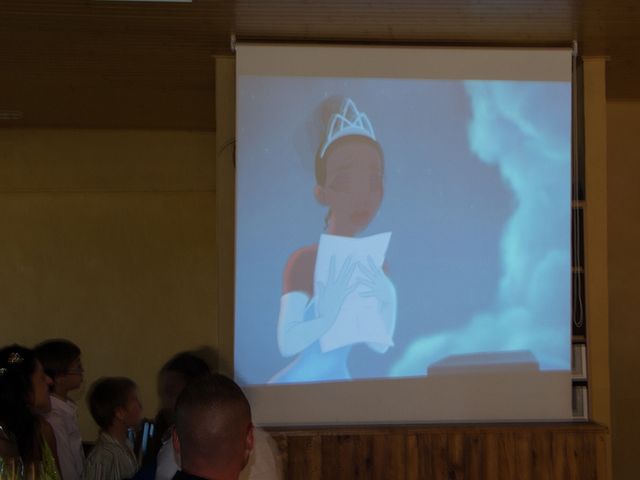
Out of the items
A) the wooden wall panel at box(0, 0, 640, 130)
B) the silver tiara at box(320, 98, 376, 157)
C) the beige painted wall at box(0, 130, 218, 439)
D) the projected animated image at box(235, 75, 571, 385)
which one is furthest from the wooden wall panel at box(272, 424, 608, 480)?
the beige painted wall at box(0, 130, 218, 439)

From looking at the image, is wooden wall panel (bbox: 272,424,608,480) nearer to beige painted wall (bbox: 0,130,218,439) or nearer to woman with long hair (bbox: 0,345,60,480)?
woman with long hair (bbox: 0,345,60,480)

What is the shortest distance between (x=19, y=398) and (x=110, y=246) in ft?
16.2

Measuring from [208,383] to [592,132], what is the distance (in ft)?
13.8

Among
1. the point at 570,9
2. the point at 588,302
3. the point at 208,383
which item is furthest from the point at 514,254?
the point at 208,383

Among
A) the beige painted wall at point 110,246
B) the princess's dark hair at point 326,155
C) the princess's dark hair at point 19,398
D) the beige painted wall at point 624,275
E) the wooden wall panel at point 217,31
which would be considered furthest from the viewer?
the beige painted wall at point 110,246

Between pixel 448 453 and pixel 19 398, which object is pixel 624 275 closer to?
pixel 448 453

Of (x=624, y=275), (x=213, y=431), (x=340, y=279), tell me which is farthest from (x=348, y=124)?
(x=213, y=431)

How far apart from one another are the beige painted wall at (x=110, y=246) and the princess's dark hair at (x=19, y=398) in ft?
15.2

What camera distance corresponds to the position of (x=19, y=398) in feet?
10.5

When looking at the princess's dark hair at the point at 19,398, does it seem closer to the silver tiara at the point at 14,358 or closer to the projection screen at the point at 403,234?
the silver tiara at the point at 14,358

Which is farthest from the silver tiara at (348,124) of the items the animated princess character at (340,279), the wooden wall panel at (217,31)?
the wooden wall panel at (217,31)

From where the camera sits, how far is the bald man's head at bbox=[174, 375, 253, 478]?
75.7 inches

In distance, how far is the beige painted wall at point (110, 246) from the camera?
7.97 m

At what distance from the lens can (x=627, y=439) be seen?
6820 mm
